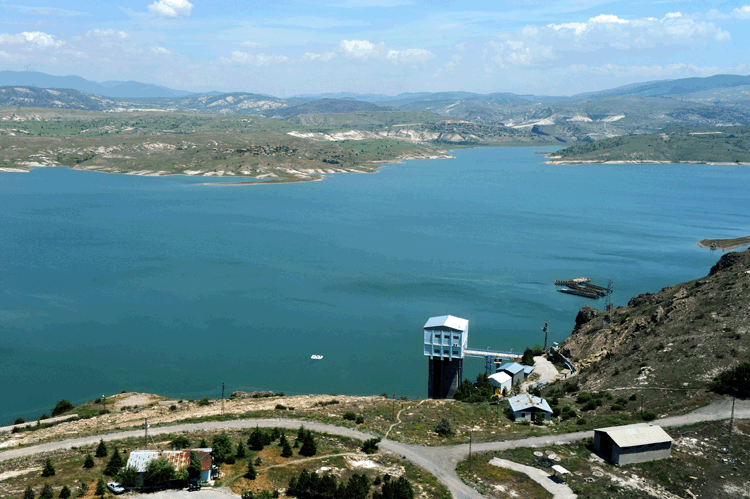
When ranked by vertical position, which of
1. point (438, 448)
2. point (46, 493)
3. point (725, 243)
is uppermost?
point (46, 493)

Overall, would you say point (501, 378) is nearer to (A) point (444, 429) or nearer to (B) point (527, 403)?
(B) point (527, 403)

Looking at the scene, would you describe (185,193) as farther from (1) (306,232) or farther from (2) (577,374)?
(2) (577,374)

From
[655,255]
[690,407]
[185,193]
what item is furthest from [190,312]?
[185,193]

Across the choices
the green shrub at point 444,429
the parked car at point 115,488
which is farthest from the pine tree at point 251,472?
the green shrub at point 444,429

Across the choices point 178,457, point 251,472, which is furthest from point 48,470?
point 251,472

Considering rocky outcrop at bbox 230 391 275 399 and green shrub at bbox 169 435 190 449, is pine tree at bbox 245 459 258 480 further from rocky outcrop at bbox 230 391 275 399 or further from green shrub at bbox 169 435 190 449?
rocky outcrop at bbox 230 391 275 399

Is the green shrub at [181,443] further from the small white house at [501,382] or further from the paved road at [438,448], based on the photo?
the small white house at [501,382]
